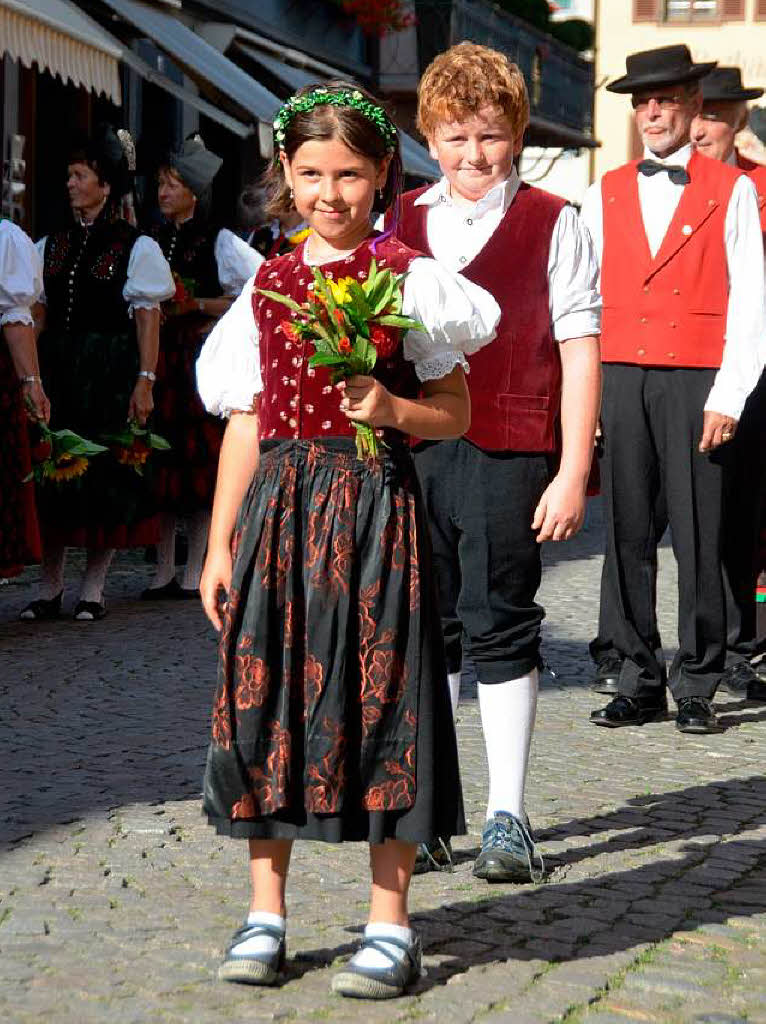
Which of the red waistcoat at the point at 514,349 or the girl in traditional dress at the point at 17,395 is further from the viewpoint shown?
the girl in traditional dress at the point at 17,395

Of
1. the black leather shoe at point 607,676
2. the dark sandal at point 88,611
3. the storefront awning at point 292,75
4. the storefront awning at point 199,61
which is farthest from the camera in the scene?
the storefront awning at point 292,75

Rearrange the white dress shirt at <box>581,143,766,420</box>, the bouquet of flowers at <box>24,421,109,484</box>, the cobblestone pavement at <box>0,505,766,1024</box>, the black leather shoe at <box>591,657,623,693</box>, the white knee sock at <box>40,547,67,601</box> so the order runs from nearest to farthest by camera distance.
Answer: the cobblestone pavement at <box>0,505,766,1024</box> < the white dress shirt at <box>581,143,766,420</box> < the black leather shoe at <box>591,657,623,693</box> < the bouquet of flowers at <box>24,421,109,484</box> < the white knee sock at <box>40,547,67,601</box>

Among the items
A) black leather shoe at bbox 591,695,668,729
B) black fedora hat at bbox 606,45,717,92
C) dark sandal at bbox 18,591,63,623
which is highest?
black fedora hat at bbox 606,45,717,92

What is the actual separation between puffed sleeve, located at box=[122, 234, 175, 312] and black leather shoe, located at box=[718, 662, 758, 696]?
301 cm

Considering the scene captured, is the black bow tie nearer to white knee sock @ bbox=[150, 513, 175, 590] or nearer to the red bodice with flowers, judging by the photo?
the red bodice with flowers

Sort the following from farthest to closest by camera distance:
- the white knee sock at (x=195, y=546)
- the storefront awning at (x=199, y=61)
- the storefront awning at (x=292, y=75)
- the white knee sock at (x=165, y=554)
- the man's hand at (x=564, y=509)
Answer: the storefront awning at (x=292, y=75), the storefront awning at (x=199, y=61), the white knee sock at (x=195, y=546), the white knee sock at (x=165, y=554), the man's hand at (x=564, y=509)

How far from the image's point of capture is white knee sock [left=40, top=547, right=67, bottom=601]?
Answer: 920 cm

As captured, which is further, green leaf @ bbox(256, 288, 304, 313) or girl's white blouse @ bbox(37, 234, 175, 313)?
girl's white blouse @ bbox(37, 234, 175, 313)

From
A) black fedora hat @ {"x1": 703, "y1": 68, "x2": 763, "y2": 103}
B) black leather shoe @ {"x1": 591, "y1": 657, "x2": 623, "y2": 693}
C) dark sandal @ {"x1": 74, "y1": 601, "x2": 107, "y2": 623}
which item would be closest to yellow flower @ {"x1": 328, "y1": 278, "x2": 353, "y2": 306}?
black leather shoe @ {"x1": 591, "y1": 657, "x2": 623, "y2": 693}

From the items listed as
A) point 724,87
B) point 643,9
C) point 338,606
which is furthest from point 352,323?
point 643,9

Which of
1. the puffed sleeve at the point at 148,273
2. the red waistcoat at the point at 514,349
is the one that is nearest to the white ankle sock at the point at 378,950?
the red waistcoat at the point at 514,349

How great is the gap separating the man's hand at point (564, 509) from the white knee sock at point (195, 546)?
538 centimetres

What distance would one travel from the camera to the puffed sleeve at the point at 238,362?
4051 mm

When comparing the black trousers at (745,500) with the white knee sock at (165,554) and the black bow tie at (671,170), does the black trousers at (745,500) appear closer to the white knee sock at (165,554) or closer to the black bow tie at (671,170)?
the black bow tie at (671,170)
